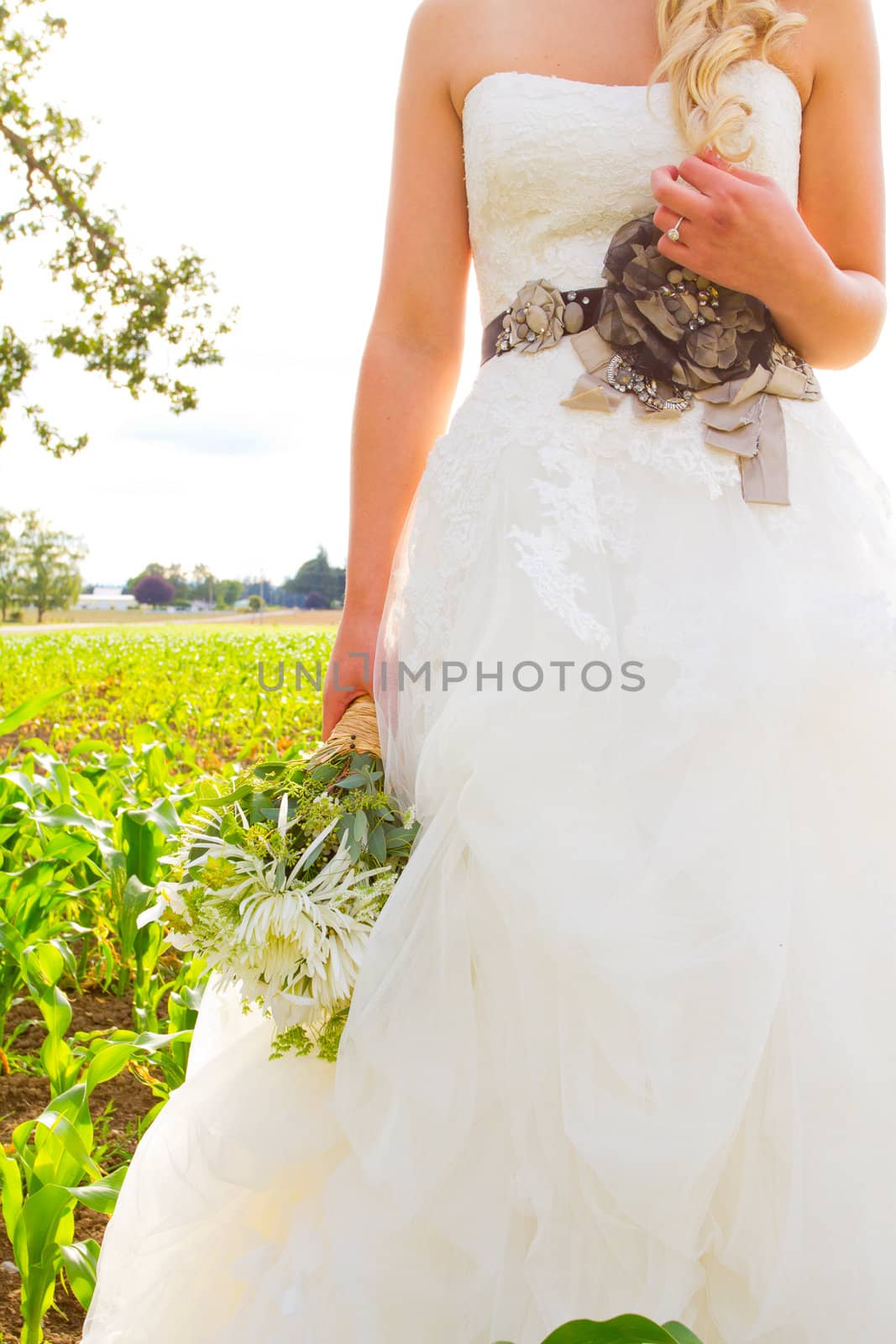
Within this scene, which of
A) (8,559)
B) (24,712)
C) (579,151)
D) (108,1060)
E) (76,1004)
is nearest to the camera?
(579,151)

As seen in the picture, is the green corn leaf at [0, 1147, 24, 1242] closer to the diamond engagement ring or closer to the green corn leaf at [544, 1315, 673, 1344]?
the green corn leaf at [544, 1315, 673, 1344]

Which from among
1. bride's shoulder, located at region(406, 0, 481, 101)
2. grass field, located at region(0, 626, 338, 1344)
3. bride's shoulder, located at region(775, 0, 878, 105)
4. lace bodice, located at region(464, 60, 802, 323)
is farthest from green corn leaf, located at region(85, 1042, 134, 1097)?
bride's shoulder, located at region(775, 0, 878, 105)

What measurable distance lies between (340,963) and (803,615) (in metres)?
0.63

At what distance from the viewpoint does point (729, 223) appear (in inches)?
45.8

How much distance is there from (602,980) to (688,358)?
751 mm

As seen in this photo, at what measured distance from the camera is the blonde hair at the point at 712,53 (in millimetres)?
1249

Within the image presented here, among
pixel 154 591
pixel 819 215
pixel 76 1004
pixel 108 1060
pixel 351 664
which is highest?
pixel 154 591

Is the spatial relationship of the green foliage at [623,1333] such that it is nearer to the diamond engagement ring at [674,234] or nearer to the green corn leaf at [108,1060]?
the green corn leaf at [108,1060]

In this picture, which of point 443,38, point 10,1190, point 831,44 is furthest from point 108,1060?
point 831,44

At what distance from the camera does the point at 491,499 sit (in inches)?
48.8

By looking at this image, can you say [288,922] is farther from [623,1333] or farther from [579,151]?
[579,151]

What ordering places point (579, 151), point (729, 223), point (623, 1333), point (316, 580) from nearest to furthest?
point (623, 1333), point (729, 223), point (579, 151), point (316, 580)

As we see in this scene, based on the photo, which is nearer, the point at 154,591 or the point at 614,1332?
the point at 614,1332

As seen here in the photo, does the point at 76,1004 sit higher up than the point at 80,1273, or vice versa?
the point at 80,1273
